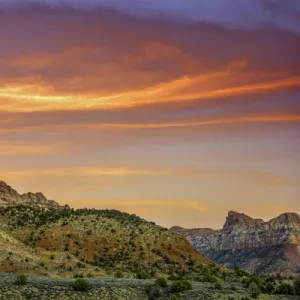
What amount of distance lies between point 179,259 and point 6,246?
118ft

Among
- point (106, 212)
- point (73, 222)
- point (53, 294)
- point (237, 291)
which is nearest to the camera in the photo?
point (53, 294)

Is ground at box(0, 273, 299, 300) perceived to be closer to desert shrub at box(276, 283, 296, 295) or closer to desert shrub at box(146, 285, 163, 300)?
desert shrub at box(146, 285, 163, 300)

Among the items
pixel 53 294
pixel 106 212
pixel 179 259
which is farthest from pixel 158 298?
pixel 106 212

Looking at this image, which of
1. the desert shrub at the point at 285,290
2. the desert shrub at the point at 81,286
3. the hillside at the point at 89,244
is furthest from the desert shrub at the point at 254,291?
the hillside at the point at 89,244

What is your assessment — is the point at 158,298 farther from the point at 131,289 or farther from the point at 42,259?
the point at 42,259

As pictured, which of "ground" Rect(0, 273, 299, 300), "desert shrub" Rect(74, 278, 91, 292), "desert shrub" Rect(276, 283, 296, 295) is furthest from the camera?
"desert shrub" Rect(276, 283, 296, 295)

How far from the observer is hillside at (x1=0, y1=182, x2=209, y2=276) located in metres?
102

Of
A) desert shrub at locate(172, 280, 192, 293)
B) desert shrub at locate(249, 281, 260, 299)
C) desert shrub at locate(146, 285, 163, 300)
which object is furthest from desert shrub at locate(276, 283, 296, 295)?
desert shrub at locate(146, 285, 163, 300)

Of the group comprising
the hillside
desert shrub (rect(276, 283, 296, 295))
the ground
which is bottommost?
the ground

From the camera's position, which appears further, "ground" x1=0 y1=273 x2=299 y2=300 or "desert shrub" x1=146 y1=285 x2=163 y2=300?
"desert shrub" x1=146 y1=285 x2=163 y2=300

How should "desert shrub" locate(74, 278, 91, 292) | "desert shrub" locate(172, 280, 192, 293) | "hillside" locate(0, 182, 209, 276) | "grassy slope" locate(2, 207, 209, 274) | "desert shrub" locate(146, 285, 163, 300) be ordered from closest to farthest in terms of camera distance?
"desert shrub" locate(74, 278, 91, 292) < "desert shrub" locate(146, 285, 163, 300) < "desert shrub" locate(172, 280, 192, 293) < "hillside" locate(0, 182, 209, 276) < "grassy slope" locate(2, 207, 209, 274)

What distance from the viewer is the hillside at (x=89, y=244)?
101562 mm

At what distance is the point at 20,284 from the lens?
5784cm

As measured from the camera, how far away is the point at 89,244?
124m
